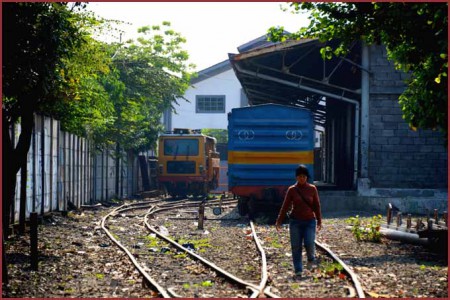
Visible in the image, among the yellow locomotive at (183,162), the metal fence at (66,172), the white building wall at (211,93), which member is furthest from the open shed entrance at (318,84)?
the white building wall at (211,93)

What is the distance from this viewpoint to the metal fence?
64.0ft

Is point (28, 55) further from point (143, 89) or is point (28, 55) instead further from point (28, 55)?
point (143, 89)

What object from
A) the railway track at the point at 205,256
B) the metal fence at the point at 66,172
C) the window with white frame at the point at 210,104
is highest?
the window with white frame at the point at 210,104

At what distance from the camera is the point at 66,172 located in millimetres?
24453

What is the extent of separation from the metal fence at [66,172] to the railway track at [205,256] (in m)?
1.93

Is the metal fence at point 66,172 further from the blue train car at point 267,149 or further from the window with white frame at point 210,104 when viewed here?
the window with white frame at point 210,104

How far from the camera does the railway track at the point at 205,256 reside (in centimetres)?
970

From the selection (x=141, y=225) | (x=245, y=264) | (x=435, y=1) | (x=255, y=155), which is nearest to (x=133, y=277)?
(x=245, y=264)

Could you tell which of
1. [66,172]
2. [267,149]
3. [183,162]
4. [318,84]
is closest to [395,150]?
[318,84]

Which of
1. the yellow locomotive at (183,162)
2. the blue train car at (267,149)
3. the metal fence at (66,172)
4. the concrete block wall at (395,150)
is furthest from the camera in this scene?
the yellow locomotive at (183,162)

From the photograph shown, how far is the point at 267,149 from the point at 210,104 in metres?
39.7

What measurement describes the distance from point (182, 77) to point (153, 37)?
145 inches

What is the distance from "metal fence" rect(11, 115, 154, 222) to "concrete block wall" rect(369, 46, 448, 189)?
10.1 m

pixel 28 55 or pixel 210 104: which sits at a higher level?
pixel 210 104
